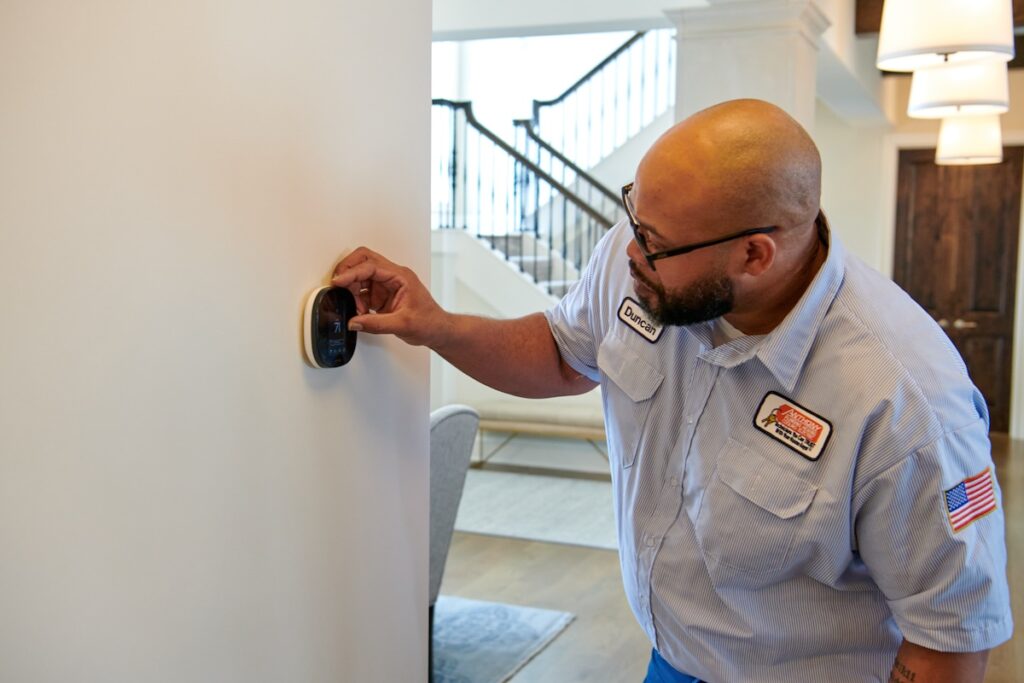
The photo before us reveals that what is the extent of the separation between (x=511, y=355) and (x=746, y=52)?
131 inches

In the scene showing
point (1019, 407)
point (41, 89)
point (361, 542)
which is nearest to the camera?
point (41, 89)

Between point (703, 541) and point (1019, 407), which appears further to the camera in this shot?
point (1019, 407)

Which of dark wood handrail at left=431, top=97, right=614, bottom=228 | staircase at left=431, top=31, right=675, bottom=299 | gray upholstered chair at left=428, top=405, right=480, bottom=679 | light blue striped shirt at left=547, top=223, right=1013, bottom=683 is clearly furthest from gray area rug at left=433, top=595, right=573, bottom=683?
staircase at left=431, top=31, right=675, bottom=299

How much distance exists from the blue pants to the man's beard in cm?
58

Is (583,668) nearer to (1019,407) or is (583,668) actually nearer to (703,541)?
(703,541)

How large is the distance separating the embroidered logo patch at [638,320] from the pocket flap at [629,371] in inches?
1.3

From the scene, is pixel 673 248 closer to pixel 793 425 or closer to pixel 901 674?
pixel 793 425

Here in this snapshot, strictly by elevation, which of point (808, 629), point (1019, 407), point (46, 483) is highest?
point (46, 483)

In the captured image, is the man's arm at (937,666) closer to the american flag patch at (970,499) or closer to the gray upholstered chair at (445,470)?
the american flag patch at (970,499)

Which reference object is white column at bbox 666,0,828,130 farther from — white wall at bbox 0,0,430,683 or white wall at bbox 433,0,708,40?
white wall at bbox 0,0,430,683

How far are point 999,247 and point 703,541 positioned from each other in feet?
25.9

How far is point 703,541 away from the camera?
1516 mm

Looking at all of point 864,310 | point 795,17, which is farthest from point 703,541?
point 795,17

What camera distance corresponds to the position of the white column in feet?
14.7
